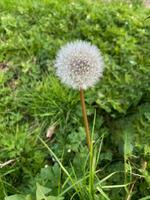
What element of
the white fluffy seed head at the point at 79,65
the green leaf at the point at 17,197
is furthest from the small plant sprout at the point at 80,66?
the green leaf at the point at 17,197

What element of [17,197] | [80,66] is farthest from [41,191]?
[80,66]

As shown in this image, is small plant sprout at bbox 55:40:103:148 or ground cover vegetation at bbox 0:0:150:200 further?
ground cover vegetation at bbox 0:0:150:200

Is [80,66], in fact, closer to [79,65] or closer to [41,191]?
[79,65]

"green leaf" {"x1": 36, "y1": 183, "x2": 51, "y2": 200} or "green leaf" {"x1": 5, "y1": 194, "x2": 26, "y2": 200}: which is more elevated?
"green leaf" {"x1": 36, "y1": 183, "x2": 51, "y2": 200}

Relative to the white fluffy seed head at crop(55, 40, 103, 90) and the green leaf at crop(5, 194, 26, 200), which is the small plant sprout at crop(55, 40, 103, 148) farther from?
the green leaf at crop(5, 194, 26, 200)

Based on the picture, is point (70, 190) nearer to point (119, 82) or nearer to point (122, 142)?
point (122, 142)

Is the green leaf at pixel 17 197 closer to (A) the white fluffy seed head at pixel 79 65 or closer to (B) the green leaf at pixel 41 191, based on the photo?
(B) the green leaf at pixel 41 191

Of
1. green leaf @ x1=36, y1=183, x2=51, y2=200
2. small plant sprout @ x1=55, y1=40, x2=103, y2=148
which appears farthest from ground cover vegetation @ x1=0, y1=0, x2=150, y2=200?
small plant sprout @ x1=55, y1=40, x2=103, y2=148

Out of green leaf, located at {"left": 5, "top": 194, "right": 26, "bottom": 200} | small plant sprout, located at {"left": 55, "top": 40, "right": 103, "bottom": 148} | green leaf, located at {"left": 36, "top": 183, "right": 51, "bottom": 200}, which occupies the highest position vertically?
small plant sprout, located at {"left": 55, "top": 40, "right": 103, "bottom": 148}
